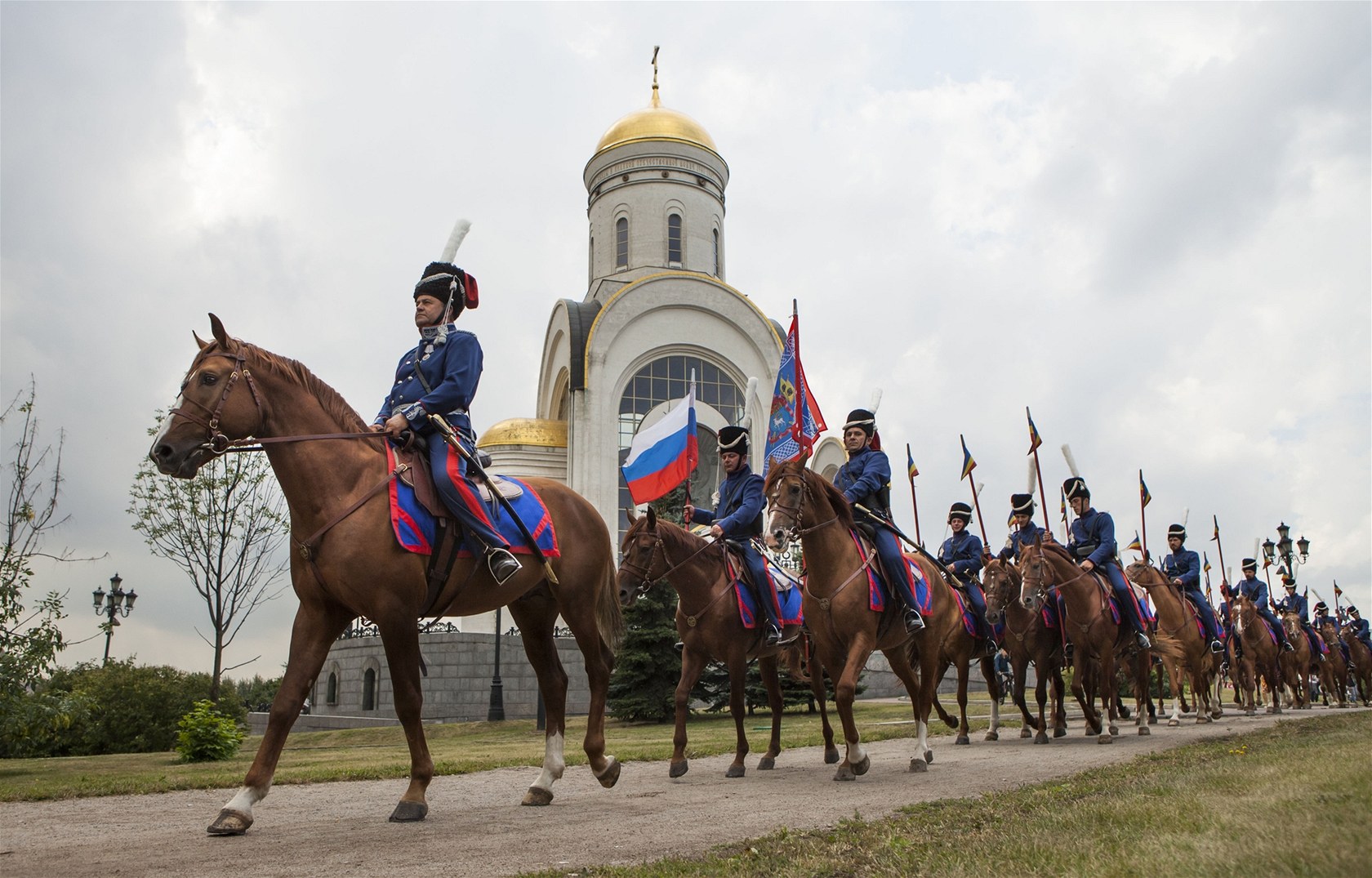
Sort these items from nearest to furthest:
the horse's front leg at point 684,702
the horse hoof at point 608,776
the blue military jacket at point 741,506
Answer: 1. the horse hoof at point 608,776
2. the horse's front leg at point 684,702
3. the blue military jacket at point 741,506

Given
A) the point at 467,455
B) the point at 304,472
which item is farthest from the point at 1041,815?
the point at 304,472

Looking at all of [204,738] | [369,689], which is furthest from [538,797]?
[369,689]

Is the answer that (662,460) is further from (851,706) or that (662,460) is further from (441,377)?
(441,377)

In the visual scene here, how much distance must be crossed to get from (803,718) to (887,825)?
57.6 feet

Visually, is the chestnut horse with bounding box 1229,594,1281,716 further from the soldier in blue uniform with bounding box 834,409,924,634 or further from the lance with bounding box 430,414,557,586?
the lance with bounding box 430,414,557,586

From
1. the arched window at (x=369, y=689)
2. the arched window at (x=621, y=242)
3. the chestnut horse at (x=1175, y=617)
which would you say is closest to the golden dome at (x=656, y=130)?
the arched window at (x=621, y=242)

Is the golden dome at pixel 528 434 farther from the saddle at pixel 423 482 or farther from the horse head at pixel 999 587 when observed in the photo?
the saddle at pixel 423 482

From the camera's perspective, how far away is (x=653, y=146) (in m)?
46.8

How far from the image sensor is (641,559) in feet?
31.1

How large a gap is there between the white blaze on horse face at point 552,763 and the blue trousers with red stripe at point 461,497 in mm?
1776

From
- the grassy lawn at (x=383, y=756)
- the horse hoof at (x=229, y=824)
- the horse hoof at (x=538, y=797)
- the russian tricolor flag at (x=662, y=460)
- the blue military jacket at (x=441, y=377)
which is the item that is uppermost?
the russian tricolor flag at (x=662, y=460)

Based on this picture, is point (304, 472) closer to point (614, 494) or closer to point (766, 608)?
point (766, 608)

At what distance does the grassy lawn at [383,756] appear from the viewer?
31.1ft

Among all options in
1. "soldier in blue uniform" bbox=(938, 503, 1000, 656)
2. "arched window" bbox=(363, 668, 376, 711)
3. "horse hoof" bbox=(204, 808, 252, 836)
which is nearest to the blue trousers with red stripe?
"horse hoof" bbox=(204, 808, 252, 836)
